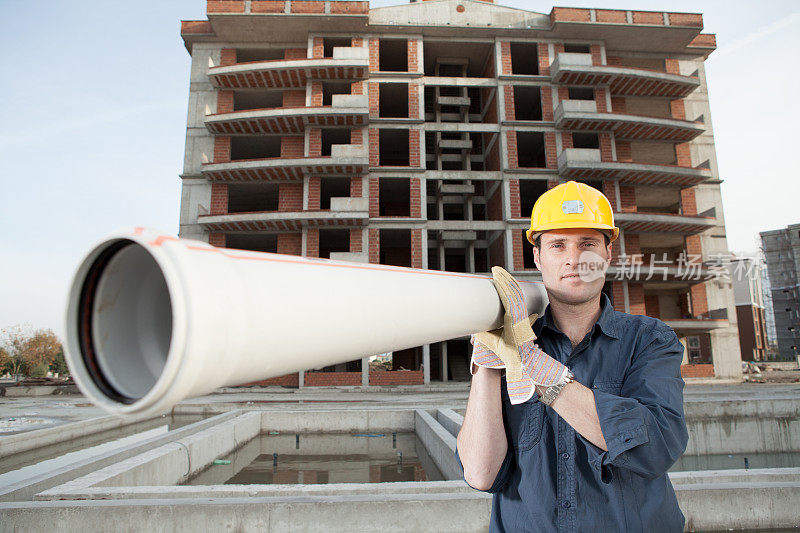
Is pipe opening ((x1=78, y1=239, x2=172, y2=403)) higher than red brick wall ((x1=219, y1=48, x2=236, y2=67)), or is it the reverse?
red brick wall ((x1=219, y1=48, x2=236, y2=67))

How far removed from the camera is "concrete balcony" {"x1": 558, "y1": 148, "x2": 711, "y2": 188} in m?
23.1

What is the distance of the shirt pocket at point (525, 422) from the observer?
6.17ft

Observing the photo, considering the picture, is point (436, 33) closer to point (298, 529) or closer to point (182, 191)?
point (182, 191)

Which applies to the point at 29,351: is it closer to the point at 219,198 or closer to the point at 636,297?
the point at 219,198

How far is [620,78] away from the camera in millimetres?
24453

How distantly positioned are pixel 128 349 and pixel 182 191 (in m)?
25.7

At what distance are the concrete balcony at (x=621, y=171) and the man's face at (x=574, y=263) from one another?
2298cm

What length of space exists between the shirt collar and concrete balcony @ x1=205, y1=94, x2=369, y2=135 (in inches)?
877

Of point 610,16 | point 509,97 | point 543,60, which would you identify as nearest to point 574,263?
point 509,97

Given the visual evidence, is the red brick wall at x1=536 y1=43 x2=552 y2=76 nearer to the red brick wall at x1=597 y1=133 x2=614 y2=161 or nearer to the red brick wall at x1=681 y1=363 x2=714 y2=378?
the red brick wall at x1=597 y1=133 x2=614 y2=161

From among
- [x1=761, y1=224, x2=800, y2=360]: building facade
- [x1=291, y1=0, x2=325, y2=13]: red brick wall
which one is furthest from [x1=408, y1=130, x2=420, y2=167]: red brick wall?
[x1=761, y1=224, x2=800, y2=360]: building facade

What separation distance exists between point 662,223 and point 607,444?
25914 millimetres

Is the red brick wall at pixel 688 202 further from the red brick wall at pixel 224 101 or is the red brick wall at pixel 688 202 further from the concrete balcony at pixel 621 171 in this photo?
the red brick wall at pixel 224 101

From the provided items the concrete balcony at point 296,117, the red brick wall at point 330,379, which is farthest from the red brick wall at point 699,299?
the concrete balcony at point 296,117
